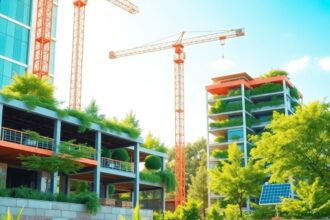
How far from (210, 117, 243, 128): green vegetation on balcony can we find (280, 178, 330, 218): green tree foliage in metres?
40.3

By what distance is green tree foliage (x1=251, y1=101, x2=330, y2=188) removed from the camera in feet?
98.8

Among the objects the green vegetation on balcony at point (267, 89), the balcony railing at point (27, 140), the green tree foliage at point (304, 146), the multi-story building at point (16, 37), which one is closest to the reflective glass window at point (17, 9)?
the multi-story building at point (16, 37)

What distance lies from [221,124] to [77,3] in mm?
27548

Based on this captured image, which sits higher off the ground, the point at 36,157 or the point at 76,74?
the point at 76,74

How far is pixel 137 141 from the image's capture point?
40.1 metres

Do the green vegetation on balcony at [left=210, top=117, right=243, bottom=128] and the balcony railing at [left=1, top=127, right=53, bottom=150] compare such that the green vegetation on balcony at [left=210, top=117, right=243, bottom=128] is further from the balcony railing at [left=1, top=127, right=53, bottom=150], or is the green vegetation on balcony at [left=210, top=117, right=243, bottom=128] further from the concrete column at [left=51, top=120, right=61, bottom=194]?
the balcony railing at [left=1, top=127, right=53, bottom=150]

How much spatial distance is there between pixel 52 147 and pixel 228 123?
42.7 meters

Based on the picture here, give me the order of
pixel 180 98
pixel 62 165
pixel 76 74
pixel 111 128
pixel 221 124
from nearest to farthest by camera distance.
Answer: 1. pixel 62 165
2. pixel 111 128
3. pixel 76 74
4. pixel 221 124
5. pixel 180 98

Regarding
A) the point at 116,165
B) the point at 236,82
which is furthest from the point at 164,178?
the point at 236,82

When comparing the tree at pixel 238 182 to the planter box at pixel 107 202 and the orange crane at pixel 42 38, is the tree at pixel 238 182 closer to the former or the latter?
the planter box at pixel 107 202

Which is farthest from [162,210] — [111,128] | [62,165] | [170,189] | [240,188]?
[62,165]

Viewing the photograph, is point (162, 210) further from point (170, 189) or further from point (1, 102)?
point (1, 102)

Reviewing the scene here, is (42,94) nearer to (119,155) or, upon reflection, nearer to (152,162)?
(119,155)

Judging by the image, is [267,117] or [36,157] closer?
[36,157]
